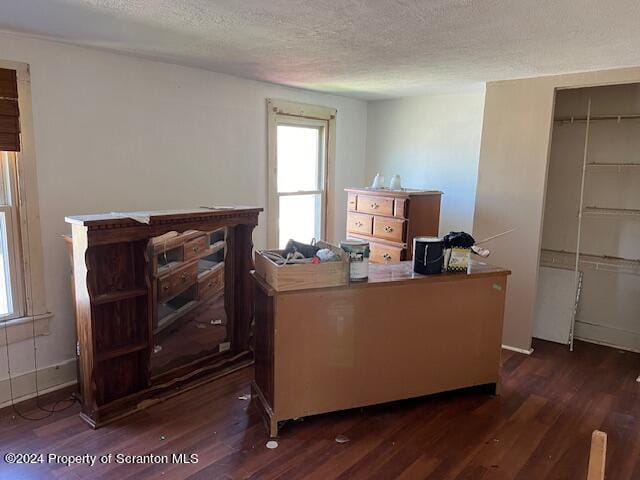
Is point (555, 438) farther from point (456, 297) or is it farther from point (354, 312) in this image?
point (354, 312)

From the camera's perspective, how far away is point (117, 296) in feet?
8.87

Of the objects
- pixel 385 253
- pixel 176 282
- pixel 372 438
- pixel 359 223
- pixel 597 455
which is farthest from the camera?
pixel 359 223

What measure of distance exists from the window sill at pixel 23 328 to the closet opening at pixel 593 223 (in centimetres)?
393

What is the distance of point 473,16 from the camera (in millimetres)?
2072

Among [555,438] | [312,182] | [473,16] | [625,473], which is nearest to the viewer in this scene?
[473,16]

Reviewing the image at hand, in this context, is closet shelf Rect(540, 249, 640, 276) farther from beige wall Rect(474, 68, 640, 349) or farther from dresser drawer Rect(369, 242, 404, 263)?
dresser drawer Rect(369, 242, 404, 263)

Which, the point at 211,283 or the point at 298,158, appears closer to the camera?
the point at 211,283

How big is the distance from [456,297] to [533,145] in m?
1.56

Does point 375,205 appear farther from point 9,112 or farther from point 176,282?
point 9,112

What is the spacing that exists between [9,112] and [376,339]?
2.44m

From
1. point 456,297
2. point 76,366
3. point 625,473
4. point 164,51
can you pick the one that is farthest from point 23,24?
point 625,473

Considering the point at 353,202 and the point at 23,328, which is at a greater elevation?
the point at 353,202

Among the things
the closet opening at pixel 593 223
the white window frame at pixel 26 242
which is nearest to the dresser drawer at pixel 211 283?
the white window frame at pixel 26 242

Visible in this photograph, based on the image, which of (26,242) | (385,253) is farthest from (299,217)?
(26,242)
